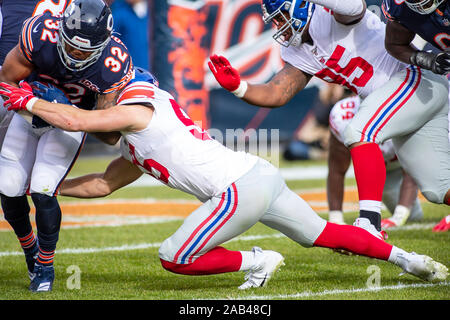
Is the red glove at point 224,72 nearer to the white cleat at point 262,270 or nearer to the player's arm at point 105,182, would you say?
the player's arm at point 105,182

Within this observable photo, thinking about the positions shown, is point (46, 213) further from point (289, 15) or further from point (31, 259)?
point (289, 15)

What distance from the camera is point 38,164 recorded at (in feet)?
12.3

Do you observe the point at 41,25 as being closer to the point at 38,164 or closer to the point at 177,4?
the point at 38,164

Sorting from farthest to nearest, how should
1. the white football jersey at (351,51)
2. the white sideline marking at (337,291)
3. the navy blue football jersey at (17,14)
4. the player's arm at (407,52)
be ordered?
1. the white football jersey at (351,51)
2. the navy blue football jersey at (17,14)
3. the player's arm at (407,52)
4. the white sideline marking at (337,291)

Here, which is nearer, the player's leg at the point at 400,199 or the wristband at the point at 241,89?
the wristband at the point at 241,89

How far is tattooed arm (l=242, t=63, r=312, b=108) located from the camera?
4137mm

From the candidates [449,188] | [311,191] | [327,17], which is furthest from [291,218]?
[311,191]

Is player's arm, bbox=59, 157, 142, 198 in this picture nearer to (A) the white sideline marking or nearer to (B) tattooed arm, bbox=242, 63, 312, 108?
(B) tattooed arm, bbox=242, 63, 312, 108

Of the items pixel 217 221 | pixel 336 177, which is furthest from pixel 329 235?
pixel 336 177

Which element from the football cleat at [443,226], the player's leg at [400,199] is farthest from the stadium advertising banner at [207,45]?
the football cleat at [443,226]

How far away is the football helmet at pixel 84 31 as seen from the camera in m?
3.51

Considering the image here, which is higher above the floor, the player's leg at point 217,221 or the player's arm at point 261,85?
the player's arm at point 261,85

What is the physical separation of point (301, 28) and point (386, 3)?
0.52 metres

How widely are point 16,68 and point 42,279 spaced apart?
1.13 m
